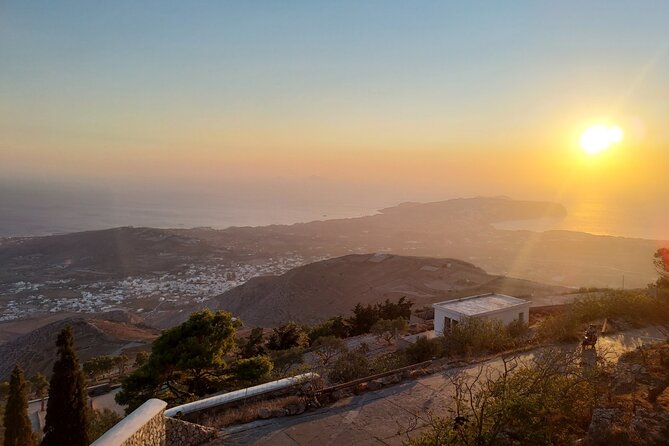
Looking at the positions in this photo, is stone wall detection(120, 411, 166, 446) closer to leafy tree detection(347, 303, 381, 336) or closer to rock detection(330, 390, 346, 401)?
rock detection(330, 390, 346, 401)

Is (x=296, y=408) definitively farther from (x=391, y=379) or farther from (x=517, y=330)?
(x=517, y=330)

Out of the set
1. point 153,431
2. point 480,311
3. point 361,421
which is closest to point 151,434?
point 153,431

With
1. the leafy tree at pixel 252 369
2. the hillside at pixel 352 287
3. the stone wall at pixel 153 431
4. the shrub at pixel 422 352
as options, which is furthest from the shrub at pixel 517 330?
the hillside at pixel 352 287

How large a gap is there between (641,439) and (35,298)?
2398 inches

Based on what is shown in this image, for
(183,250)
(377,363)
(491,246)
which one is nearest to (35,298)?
(183,250)

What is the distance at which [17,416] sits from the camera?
28.6 ft

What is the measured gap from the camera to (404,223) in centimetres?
12544

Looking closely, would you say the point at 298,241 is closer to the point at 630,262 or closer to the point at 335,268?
the point at 335,268

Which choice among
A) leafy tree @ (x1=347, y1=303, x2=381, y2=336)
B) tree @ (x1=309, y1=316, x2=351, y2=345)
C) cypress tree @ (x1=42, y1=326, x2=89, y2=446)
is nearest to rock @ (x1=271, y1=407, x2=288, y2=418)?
cypress tree @ (x1=42, y1=326, x2=89, y2=446)

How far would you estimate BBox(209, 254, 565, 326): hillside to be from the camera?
122 ft

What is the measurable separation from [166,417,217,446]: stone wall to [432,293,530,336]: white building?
9.13m

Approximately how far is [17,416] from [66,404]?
2.41 m

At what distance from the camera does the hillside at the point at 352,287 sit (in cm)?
3725

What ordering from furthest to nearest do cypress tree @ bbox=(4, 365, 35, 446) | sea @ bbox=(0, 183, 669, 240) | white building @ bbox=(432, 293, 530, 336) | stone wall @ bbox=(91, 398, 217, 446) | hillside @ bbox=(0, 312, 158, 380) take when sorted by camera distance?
sea @ bbox=(0, 183, 669, 240) → hillside @ bbox=(0, 312, 158, 380) → white building @ bbox=(432, 293, 530, 336) → cypress tree @ bbox=(4, 365, 35, 446) → stone wall @ bbox=(91, 398, 217, 446)
